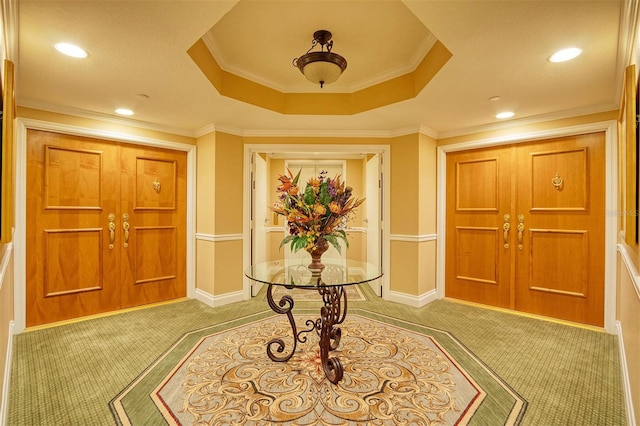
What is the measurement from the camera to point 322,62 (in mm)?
2266

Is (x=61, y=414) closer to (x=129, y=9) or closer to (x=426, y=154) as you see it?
(x=129, y=9)

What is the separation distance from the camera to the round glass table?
80.9 inches

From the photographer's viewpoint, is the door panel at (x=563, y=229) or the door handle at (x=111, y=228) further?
the door handle at (x=111, y=228)

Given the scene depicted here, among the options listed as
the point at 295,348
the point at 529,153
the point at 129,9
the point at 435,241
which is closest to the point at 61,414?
the point at 295,348

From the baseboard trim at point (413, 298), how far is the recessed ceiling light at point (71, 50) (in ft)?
12.8

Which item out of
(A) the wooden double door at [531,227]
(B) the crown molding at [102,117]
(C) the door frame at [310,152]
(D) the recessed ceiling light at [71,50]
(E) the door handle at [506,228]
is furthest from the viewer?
(C) the door frame at [310,152]

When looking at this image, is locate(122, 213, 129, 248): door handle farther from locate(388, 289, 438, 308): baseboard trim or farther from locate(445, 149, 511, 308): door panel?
locate(445, 149, 511, 308): door panel

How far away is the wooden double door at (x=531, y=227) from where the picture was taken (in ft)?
10.2

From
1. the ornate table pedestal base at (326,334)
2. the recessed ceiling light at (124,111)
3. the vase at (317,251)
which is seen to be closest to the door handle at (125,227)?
the recessed ceiling light at (124,111)

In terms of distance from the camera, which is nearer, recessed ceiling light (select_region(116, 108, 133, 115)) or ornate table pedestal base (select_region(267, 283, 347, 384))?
ornate table pedestal base (select_region(267, 283, 347, 384))

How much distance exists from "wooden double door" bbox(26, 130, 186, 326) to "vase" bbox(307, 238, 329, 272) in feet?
7.79

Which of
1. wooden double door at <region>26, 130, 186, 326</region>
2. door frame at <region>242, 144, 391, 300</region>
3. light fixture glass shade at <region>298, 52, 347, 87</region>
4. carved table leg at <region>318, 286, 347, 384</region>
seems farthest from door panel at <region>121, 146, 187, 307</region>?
carved table leg at <region>318, 286, 347, 384</region>

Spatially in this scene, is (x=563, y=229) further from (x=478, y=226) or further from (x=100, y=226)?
(x=100, y=226)

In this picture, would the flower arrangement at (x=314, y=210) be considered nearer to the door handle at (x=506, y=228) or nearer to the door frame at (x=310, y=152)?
the door frame at (x=310, y=152)
